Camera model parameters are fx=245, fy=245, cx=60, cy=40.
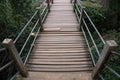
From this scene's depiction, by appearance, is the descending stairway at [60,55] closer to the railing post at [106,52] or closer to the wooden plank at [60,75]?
the wooden plank at [60,75]

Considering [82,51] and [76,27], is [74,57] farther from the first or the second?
[76,27]

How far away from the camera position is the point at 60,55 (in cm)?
646

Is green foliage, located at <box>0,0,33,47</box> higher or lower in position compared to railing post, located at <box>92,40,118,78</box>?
lower

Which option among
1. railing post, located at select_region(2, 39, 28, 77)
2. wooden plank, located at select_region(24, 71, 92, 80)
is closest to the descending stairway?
wooden plank, located at select_region(24, 71, 92, 80)

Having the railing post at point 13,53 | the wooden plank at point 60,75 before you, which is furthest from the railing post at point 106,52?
the railing post at point 13,53

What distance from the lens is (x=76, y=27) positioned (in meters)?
9.20

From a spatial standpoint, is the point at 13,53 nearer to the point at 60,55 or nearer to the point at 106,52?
the point at 106,52

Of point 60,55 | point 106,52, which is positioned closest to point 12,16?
point 60,55

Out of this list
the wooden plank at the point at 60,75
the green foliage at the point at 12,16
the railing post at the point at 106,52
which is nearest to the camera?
the railing post at the point at 106,52

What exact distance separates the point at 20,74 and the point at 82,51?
6.81 feet

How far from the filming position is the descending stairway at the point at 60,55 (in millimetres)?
5441

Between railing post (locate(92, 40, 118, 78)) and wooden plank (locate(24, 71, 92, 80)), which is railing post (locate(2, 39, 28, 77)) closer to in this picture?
wooden plank (locate(24, 71, 92, 80))

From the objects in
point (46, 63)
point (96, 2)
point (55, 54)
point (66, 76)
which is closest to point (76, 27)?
point (55, 54)

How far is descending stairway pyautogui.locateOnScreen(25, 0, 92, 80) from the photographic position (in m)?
5.44
